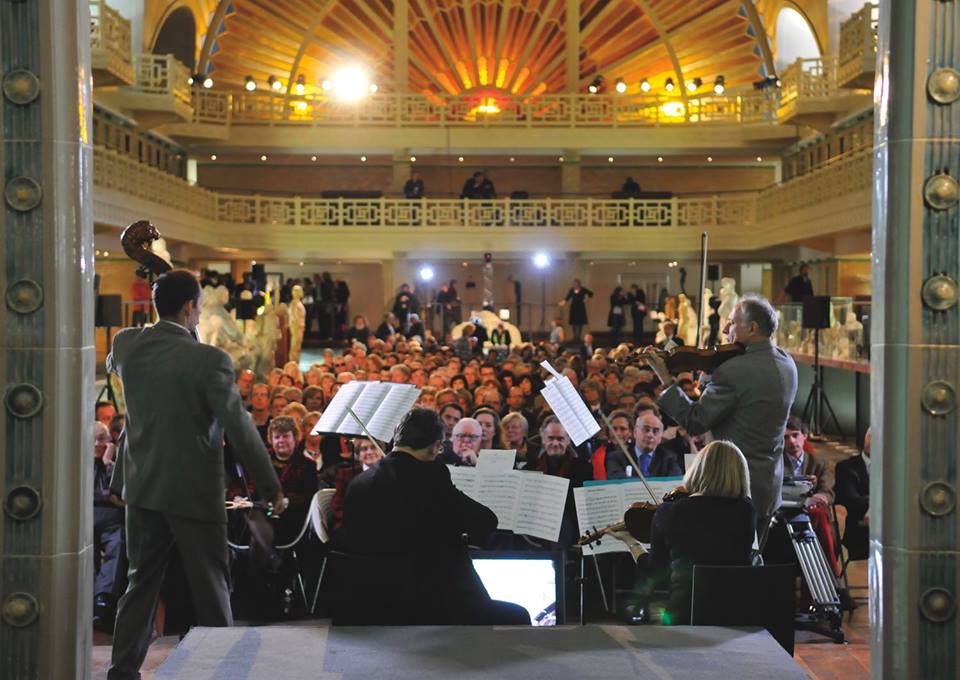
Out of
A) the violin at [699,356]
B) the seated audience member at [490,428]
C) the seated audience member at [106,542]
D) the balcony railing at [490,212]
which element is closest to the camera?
the violin at [699,356]

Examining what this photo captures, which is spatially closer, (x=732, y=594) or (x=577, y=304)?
(x=732, y=594)

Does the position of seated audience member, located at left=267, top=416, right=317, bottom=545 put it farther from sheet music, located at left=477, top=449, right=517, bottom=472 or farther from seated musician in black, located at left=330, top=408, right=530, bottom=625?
seated musician in black, located at left=330, top=408, right=530, bottom=625

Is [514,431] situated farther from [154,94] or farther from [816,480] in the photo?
[154,94]

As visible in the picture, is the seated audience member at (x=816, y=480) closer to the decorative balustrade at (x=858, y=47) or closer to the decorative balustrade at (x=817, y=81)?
the decorative balustrade at (x=858, y=47)

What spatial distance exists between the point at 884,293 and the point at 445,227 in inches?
1117

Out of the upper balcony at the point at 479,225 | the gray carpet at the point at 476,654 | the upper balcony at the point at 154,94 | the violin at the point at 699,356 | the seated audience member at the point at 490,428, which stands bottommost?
the gray carpet at the point at 476,654

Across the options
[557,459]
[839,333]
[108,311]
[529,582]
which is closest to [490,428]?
[557,459]

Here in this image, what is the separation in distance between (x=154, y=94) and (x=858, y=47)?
48.3 feet

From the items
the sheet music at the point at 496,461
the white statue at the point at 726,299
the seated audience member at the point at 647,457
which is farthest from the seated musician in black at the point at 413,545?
the white statue at the point at 726,299

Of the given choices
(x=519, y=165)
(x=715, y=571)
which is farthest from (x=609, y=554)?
(x=519, y=165)

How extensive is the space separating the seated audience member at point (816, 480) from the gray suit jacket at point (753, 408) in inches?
48.2

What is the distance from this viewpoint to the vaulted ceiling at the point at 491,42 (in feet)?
117

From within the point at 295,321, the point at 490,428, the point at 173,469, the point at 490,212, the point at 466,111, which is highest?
the point at 466,111

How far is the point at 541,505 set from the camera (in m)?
5.90
